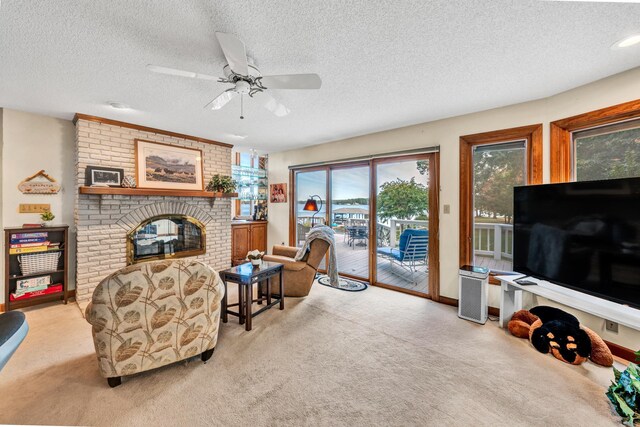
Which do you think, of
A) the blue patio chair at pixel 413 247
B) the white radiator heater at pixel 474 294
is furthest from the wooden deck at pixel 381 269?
the white radiator heater at pixel 474 294

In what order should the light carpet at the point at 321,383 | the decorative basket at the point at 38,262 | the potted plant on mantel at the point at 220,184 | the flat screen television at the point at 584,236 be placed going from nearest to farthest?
the light carpet at the point at 321,383 < the flat screen television at the point at 584,236 < the decorative basket at the point at 38,262 < the potted plant on mantel at the point at 220,184

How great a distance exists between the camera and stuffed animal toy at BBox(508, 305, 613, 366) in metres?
2.10

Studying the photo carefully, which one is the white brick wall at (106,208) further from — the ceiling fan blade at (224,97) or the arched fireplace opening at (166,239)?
the ceiling fan blade at (224,97)

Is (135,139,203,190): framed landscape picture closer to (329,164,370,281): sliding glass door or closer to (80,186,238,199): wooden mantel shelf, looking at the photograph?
(80,186,238,199): wooden mantel shelf

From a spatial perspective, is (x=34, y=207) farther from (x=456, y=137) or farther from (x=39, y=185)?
(x=456, y=137)

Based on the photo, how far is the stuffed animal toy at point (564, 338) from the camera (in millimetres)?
2102

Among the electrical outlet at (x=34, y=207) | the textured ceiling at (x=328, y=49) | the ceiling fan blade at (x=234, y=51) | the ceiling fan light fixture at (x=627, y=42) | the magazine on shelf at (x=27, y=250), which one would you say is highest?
the textured ceiling at (x=328, y=49)

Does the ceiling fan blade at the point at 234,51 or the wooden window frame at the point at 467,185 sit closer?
the ceiling fan blade at the point at 234,51

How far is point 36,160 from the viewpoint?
3.29 meters

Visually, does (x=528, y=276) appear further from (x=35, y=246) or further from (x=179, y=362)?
(x=35, y=246)

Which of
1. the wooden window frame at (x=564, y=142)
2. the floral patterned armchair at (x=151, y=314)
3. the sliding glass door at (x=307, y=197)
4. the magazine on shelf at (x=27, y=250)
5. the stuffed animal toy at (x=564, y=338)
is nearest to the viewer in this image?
the floral patterned armchair at (x=151, y=314)

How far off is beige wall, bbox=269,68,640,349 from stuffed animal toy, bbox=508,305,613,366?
0.31 meters

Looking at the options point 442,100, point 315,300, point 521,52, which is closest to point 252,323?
point 315,300

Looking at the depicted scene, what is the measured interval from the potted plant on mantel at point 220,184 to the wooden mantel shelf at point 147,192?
91mm
